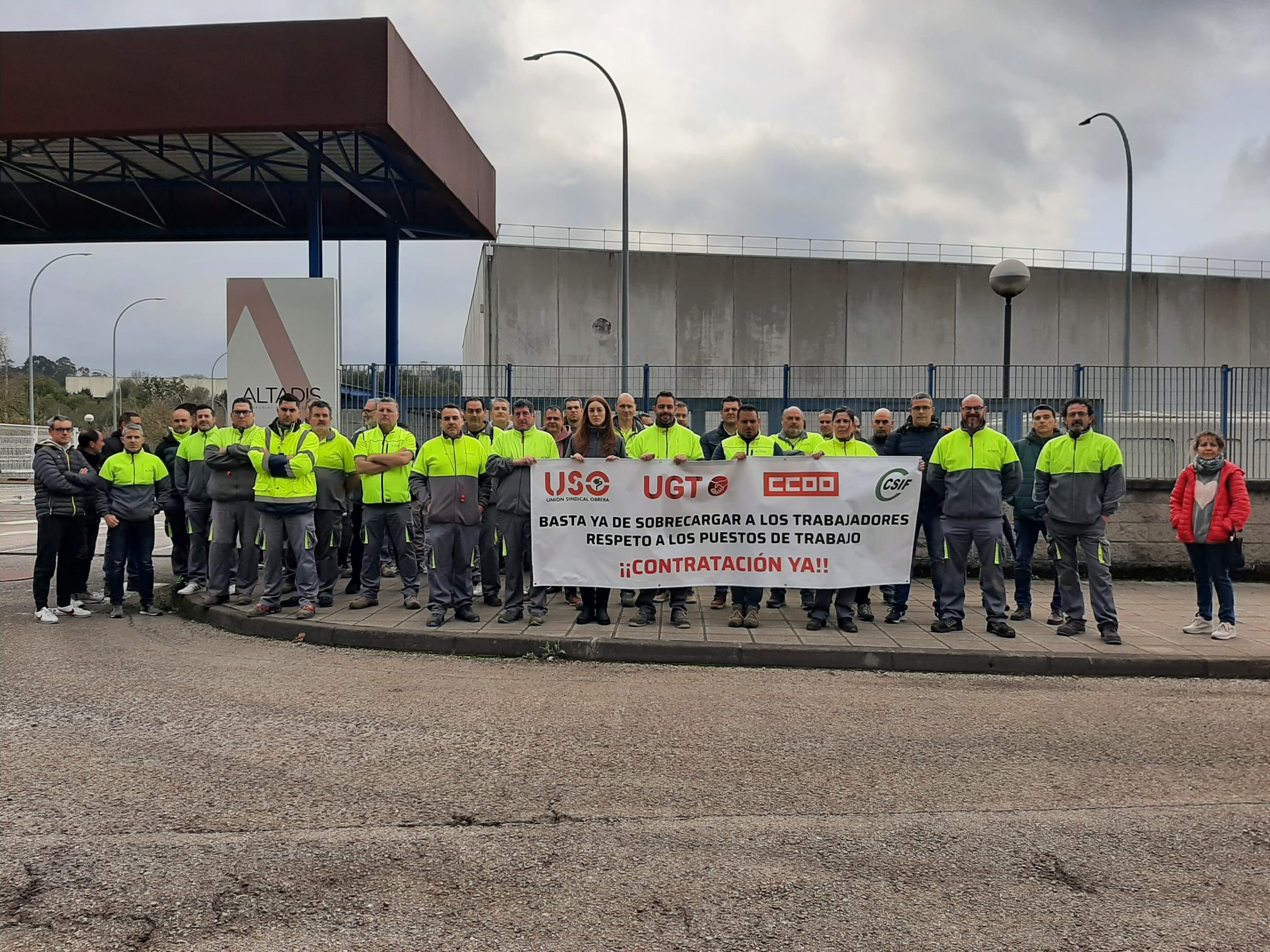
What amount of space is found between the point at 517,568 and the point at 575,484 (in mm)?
991

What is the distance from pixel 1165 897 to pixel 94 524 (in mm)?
10181

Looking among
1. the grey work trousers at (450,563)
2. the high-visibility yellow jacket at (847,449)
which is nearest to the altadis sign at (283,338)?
the grey work trousers at (450,563)

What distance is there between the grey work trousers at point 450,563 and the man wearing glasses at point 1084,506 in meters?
5.51

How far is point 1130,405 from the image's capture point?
42.3 ft

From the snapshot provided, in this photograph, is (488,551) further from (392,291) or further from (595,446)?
(392,291)

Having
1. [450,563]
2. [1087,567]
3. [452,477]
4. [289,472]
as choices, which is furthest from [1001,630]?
[289,472]

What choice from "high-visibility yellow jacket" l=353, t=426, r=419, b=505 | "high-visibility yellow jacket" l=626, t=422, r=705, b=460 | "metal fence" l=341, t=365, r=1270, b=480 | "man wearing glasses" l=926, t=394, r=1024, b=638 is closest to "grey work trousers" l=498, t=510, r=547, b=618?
"high-visibility yellow jacket" l=353, t=426, r=419, b=505

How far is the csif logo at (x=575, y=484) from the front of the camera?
867cm

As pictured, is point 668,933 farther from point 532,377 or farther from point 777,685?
point 532,377

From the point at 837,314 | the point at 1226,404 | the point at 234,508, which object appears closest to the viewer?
the point at 234,508

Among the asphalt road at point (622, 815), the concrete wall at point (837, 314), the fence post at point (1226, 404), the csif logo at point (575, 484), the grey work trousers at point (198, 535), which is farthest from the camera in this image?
the concrete wall at point (837, 314)

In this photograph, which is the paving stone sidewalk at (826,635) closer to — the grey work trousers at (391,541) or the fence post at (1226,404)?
the grey work trousers at (391,541)

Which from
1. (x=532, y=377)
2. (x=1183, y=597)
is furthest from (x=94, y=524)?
(x=1183, y=597)

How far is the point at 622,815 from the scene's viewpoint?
4.06 metres
